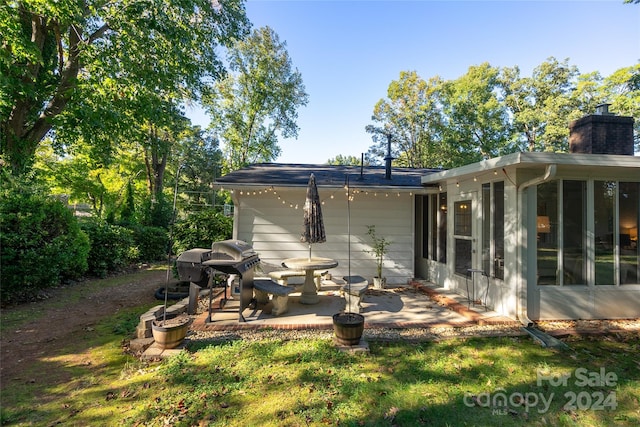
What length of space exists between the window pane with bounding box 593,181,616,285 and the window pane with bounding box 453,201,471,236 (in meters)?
2.00

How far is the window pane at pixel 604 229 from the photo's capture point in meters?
5.09

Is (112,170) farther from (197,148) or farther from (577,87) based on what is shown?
(577,87)

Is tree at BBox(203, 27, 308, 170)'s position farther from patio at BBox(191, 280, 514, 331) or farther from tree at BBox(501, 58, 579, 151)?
patio at BBox(191, 280, 514, 331)

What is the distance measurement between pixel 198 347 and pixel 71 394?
1.35 metres

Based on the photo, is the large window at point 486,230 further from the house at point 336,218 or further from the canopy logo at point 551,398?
the canopy logo at point 551,398

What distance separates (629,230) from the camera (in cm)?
523

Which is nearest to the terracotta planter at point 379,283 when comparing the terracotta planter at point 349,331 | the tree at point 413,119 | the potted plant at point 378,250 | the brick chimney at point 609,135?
the potted plant at point 378,250

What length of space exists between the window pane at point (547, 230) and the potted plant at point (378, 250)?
328 cm

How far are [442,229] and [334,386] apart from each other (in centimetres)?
521

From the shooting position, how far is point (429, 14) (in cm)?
989

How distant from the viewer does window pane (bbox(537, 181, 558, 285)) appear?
496 cm

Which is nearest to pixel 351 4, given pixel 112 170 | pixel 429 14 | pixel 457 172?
pixel 429 14

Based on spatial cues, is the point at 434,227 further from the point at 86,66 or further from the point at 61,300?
the point at 86,66

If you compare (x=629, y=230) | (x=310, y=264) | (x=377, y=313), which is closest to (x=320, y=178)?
(x=310, y=264)
